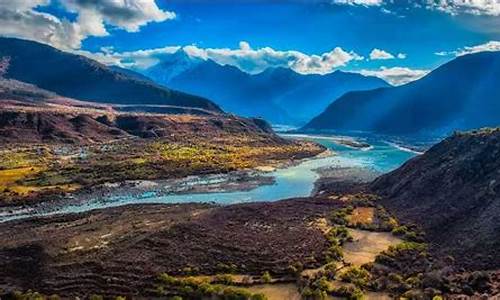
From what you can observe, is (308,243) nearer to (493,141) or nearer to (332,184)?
(493,141)

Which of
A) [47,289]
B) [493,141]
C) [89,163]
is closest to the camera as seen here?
[47,289]

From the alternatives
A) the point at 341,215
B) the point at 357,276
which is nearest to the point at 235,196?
the point at 341,215

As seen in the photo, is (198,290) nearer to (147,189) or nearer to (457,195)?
(457,195)

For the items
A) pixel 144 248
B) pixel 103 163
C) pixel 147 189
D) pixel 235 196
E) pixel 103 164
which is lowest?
pixel 144 248

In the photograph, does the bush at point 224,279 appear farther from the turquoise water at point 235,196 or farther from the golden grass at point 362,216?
the turquoise water at point 235,196

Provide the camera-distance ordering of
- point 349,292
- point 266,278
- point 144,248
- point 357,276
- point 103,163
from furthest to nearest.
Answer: point 103,163 → point 144,248 → point 266,278 → point 357,276 → point 349,292

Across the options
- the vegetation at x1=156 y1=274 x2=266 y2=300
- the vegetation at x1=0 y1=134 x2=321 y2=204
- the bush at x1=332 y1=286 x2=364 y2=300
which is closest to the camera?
the vegetation at x1=156 y1=274 x2=266 y2=300

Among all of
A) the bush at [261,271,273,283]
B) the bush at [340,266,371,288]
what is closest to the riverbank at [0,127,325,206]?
the bush at [261,271,273,283]

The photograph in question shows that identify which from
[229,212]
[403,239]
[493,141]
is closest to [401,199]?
[493,141]

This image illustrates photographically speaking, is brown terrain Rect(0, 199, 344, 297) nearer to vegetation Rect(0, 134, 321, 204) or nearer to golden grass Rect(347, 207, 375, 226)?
golden grass Rect(347, 207, 375, 226)
